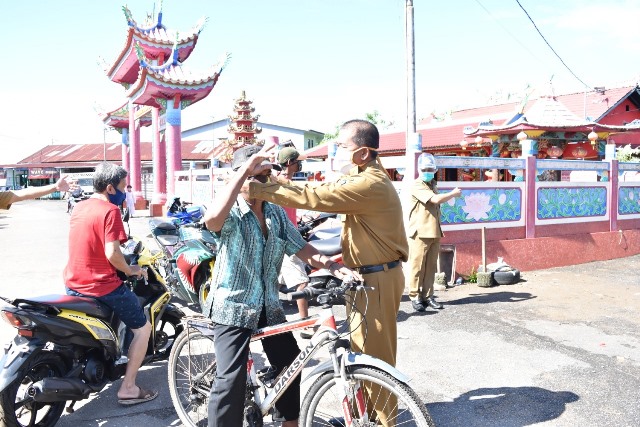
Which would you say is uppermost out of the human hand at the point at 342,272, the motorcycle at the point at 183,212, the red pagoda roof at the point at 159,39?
the red pagoda roof at the point at 159,39

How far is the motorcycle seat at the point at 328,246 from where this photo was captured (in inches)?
228

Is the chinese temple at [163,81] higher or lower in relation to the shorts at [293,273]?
higher

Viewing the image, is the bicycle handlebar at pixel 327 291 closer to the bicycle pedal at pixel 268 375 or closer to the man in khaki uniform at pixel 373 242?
the man in khaki uniform at pixel 373 242

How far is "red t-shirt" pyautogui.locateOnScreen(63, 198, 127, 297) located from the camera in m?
3.52

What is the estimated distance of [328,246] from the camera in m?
5.83

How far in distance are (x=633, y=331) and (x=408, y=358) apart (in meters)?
2.50

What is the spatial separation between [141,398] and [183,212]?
2.18 m

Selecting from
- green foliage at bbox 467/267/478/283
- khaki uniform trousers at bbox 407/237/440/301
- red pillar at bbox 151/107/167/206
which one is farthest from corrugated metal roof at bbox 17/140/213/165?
khaki uniform trousers at bbox 407/237/440/301

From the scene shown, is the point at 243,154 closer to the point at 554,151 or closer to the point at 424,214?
the point at 424,214

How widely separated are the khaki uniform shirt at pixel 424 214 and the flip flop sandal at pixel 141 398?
3.58 meters

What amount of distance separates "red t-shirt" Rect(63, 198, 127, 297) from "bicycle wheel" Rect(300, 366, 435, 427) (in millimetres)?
1693

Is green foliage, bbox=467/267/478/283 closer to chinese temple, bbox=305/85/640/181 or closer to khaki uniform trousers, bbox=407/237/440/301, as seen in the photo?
khaki uniform trousers, bbox=407/237/440/301

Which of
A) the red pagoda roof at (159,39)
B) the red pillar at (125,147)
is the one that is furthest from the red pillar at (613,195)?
the red pillar at (125,147)

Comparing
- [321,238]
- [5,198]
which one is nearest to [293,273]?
[321,238]
